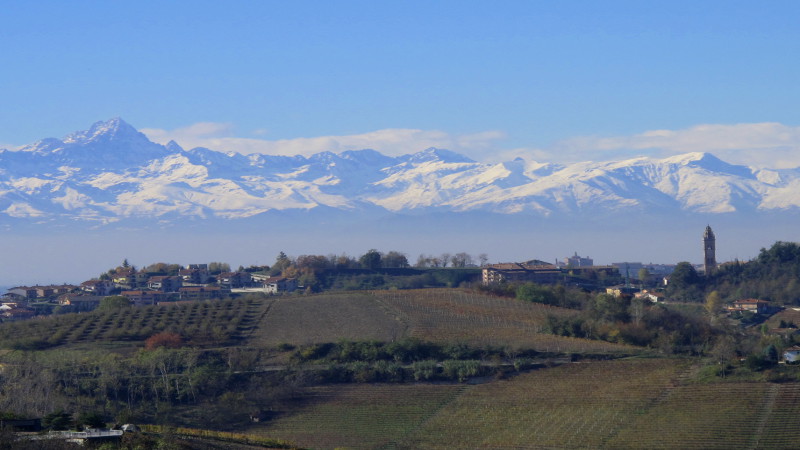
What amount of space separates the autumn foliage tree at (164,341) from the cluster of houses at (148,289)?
47.7m

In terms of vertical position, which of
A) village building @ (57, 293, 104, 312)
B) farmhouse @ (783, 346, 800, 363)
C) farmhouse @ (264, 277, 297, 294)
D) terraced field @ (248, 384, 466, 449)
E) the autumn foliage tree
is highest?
farmhouse @ (264, 277, 297, 294)

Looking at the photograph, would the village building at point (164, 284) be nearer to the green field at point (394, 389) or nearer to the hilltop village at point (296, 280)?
the hilltop village at point (296, 280)

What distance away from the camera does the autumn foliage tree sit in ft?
245

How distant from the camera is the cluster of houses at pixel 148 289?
128125mm

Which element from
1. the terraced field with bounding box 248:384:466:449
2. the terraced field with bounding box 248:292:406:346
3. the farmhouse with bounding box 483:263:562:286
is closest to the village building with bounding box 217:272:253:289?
the farmhouse with bounding box 483:263:562:286

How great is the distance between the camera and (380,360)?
227 feet

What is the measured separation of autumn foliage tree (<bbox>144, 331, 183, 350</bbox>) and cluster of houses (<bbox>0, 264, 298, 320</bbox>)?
4769cm

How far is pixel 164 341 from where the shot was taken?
248ft

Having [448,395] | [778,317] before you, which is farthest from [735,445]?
[778,317]

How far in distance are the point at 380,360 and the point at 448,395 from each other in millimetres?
7555

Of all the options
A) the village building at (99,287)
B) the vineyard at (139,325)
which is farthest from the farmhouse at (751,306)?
the village building at (99,287)

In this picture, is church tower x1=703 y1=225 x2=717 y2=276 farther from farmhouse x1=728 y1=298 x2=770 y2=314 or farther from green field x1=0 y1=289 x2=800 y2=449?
green field x1=0 y1=289 x2=800 y2=449

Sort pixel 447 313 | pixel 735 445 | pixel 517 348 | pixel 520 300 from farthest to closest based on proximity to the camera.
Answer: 1. pixel 520 300
2. pixel 447 313
3. pixel 517 348
4. pixel 735 445

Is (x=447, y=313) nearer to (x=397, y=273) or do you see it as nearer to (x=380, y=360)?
(x=380, y=360)
